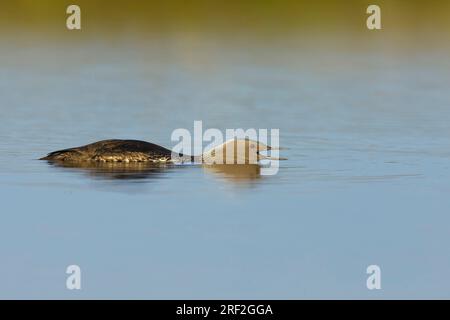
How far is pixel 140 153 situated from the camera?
15.5 meters

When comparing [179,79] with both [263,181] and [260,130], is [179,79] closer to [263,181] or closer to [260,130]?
[260,130]

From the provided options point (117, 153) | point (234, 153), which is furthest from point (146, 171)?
point (234, 153)

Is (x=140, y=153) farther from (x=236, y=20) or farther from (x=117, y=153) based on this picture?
(x=236, y=20)

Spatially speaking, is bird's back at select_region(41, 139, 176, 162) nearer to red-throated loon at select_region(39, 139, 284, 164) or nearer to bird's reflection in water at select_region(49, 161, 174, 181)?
red-throated loon at select_region(39, 139, 284, 164)

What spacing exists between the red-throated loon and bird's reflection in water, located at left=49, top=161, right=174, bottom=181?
0.13m

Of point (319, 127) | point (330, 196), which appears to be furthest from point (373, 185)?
point (319, 127)

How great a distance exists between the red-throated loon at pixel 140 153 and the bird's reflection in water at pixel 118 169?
0.13 meters

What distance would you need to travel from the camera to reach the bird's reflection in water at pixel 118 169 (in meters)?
14.5

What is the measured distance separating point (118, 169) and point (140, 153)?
1.78 ft

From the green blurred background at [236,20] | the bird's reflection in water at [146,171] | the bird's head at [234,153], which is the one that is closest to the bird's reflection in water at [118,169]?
the bird's reflection in water at [146,171]

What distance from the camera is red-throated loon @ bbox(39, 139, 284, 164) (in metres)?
15.5

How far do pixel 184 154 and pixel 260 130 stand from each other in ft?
9.33

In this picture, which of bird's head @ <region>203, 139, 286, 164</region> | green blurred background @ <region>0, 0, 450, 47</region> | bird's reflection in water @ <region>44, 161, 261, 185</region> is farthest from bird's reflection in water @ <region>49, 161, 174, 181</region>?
green blurred background @ <region>0, 0, 450, 47</region>

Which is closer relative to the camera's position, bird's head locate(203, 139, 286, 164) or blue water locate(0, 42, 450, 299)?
blue water locate(0, 42, 450, 299)
